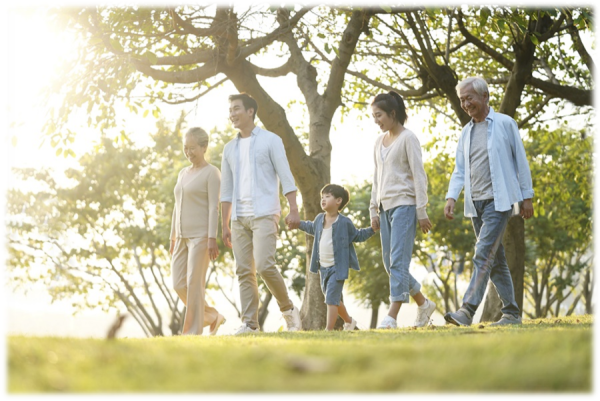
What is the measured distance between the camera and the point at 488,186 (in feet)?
23.2

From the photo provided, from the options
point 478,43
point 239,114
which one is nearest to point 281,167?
point 239,114

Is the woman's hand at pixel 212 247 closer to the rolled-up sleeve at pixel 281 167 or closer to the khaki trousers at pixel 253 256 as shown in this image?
the khaki trousers at pixel 253 256

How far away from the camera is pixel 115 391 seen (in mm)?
2635

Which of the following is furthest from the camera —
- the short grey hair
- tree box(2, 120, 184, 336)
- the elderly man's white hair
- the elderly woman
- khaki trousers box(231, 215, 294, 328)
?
tree box(2, 120, 184, 336)

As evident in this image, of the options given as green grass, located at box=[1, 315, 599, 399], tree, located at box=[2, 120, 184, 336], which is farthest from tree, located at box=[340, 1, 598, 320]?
tree, located at box=[2, 120, 184, 336]

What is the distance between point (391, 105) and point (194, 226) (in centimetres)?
254

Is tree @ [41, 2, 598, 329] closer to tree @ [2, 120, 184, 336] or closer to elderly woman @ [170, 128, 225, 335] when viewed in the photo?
elderly woman @ [170, 128, 225, 335]

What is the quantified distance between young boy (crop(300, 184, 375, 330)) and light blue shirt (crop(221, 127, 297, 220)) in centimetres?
88

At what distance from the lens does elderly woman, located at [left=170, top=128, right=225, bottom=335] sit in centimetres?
785

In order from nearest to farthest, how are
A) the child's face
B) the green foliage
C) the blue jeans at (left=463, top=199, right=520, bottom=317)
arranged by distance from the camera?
the blue jeans at (left=463, top=199, right=520, bottom=317) < the child's face < the green foliage

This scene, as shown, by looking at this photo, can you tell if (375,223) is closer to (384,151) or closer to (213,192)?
(384,151)

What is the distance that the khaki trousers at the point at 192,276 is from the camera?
783 centimetres

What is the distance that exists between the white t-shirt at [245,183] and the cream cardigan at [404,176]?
1.42m

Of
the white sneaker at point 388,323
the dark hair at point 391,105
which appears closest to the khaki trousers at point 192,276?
the white sneaker at point 388,323
